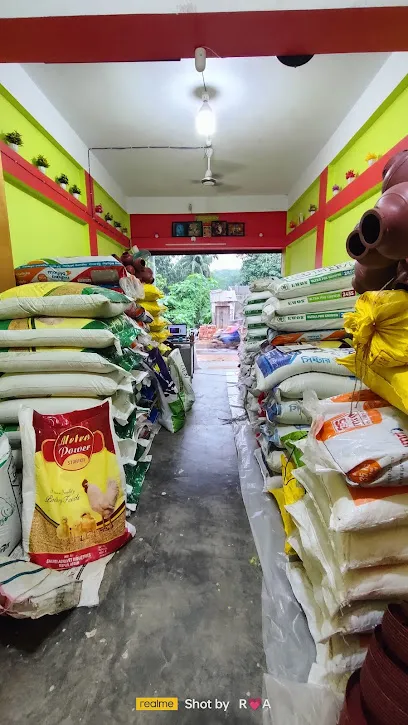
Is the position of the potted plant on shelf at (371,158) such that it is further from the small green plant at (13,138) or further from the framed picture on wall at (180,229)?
the framed picture on wall at (180,229)

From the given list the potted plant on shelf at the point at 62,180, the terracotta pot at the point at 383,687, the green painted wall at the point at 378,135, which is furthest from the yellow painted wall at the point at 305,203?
the terracotta pot at the point at 383,687

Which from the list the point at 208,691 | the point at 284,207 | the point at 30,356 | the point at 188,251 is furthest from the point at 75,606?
the point at 284,207

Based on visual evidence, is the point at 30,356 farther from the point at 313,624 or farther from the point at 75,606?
the point at 313,624

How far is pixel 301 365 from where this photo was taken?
1.67 meters

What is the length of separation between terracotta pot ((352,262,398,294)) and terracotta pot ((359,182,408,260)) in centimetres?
18

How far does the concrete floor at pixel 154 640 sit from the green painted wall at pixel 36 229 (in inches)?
84.8

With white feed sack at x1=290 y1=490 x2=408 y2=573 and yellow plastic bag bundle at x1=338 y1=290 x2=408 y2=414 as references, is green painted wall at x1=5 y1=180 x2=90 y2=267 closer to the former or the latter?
yellow plastic bag bundle at x1=338 y1=290 x2=408 y2=414

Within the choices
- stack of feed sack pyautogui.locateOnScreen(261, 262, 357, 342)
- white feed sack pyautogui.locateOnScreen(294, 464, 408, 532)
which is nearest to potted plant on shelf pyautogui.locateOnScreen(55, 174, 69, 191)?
stack of feed sack pyautogui.locateOnScreen(261, 262, 357, 342)

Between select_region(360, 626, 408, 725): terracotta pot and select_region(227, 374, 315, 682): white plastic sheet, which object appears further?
select_region(227, 374, 315, 682): white plastic sheet

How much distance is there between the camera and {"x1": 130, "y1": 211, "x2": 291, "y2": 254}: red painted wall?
17.7 ft

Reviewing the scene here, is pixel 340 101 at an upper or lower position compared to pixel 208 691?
upper

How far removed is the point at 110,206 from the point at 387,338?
470cm

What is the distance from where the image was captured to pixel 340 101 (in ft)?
9.16

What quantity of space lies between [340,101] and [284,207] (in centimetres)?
254
